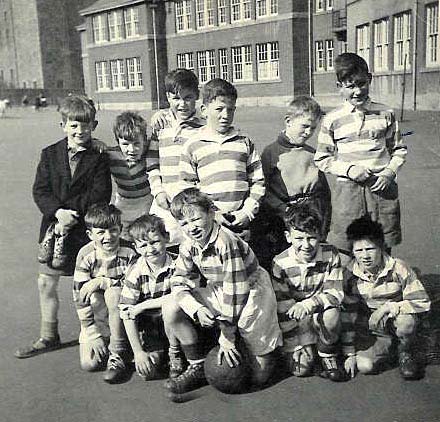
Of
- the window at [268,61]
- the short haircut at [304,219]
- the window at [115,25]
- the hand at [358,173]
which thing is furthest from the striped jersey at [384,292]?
the window at [115,25]

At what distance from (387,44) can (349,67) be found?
920 inches

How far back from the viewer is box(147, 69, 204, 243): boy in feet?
14.0

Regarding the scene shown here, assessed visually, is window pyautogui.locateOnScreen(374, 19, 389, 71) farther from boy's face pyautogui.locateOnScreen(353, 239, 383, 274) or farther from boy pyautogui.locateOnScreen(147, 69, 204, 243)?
boy's face pyautogui.locateOnScreen(353, 239, 383, 274)

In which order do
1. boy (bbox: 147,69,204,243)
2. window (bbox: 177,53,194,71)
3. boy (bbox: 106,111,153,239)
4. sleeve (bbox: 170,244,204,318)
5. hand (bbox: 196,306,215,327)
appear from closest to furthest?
hand (bbox: 196,306,215,327) < sleeve (bbox: 170,244,204,318) < boy (bbox: 106,111,153,239) < boy (bbox: 147,69,204,243) < window (bbox: 177,53,194,71)

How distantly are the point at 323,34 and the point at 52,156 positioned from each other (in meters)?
33.8

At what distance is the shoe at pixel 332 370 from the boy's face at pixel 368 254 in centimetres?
59

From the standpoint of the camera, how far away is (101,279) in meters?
3.91

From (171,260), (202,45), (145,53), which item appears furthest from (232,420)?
(145,53)

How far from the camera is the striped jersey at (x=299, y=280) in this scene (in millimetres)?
3711

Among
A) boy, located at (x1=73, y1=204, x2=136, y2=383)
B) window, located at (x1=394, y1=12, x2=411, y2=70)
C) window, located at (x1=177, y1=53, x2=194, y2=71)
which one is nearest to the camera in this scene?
boy, located at (x1=73, y1=204, x2=136, y2=383)

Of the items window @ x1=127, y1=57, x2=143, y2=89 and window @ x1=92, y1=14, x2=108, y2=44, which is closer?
window @ x1=127, y1=57, x2=143, y2=89

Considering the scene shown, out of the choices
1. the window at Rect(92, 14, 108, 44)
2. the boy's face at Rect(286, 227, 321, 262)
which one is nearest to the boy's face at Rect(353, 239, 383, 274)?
the boy's face at Rect(286, 227, 321, 262)

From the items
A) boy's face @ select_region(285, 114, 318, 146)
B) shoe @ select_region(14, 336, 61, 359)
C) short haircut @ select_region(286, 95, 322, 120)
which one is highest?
short haircut @ select_region(286, 95, 322, 120)

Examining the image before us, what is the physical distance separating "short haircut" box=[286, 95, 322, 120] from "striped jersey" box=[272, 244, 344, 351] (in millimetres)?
887
